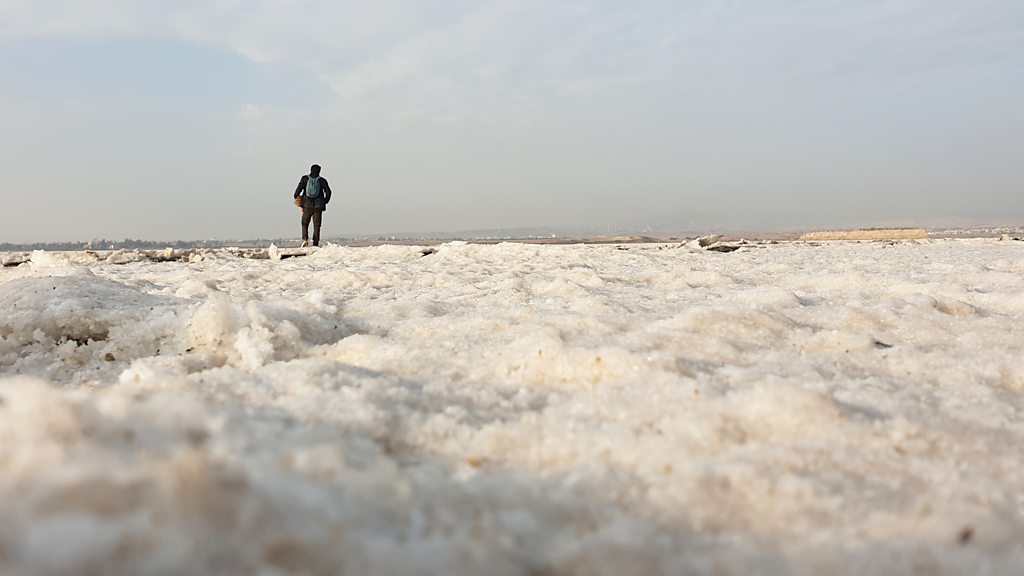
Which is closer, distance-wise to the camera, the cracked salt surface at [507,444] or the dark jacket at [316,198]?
the cracked salt surface at [507,444]

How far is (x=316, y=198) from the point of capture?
12375 millimetres

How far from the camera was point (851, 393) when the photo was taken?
5.65ft

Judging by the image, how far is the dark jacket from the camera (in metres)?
12.3

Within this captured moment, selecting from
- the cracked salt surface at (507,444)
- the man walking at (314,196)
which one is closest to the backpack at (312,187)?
the man walking at (314,196)

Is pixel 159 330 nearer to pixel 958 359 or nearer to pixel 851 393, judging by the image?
pixel 851 393

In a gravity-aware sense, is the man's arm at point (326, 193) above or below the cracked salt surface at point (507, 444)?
above

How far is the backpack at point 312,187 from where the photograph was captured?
12277 mm

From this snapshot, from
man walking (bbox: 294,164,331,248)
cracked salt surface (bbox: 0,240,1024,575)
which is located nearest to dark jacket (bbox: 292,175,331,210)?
man walking (bbox: 294,164,331,248)

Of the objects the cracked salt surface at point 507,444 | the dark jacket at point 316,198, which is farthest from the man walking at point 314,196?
the cracked salt surface at point 507,444

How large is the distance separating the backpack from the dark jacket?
0.20 feet

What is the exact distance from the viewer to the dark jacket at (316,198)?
40.3ft

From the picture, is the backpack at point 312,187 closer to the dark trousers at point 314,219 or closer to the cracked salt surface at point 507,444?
the dark trousers at point 314,219

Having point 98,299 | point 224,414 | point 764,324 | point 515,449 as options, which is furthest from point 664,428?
point 98,299

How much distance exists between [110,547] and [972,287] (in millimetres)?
4849
